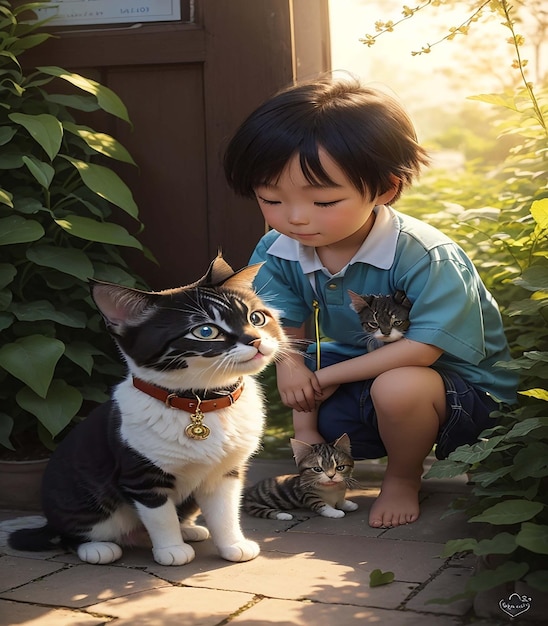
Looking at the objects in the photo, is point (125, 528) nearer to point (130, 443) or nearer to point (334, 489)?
point (130, 443)

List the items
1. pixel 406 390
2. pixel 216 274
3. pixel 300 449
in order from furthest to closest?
pixel 300 449
pixel 406 390
pixel 216 274

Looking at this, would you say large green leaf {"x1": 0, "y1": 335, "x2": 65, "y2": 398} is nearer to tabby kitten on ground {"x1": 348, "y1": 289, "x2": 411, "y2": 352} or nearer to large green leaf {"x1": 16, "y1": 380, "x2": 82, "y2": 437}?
large green leaf {"x1": 16, "y1": 380, "x2": 82, "y2": 437}

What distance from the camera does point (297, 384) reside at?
280 cm

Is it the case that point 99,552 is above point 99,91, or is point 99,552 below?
below

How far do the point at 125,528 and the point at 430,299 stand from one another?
108cm

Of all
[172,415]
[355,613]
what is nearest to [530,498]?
[355,613]

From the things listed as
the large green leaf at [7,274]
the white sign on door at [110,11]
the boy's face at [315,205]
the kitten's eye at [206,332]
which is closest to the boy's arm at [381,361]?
the boy's face at [315,205]

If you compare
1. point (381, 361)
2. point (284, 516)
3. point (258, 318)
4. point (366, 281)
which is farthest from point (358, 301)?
point (284, 516)

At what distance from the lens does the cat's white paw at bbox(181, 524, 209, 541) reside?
8.15 ft

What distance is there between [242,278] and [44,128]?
1028 mm

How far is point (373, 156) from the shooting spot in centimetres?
244

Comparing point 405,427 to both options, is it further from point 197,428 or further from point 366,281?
point 197,428

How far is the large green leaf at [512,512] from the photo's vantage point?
5.83ft

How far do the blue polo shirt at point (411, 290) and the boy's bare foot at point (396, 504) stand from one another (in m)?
0.38
